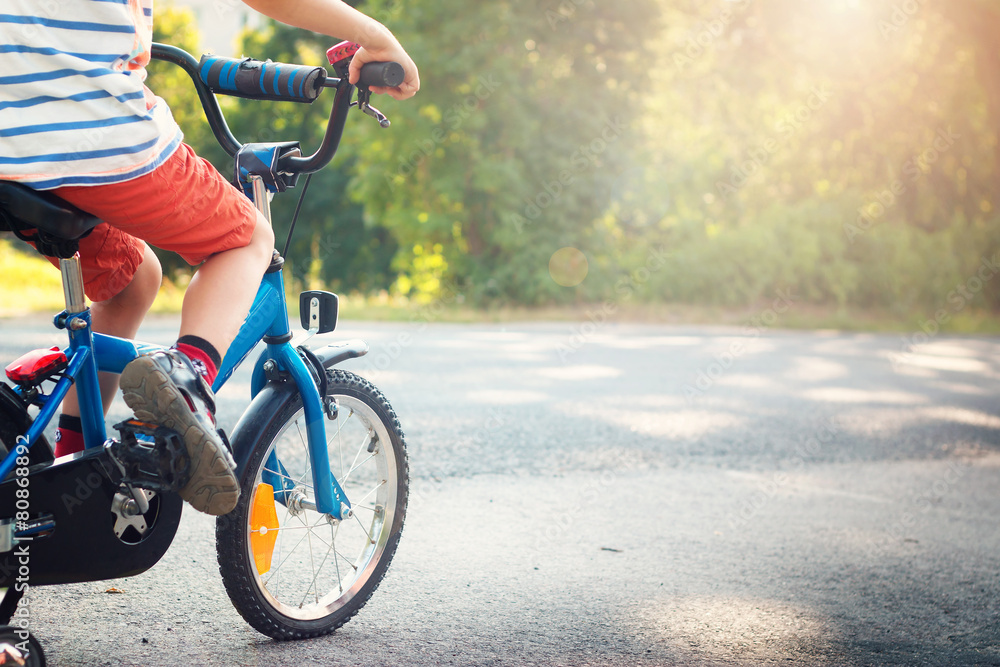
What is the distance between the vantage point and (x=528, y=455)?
494cm

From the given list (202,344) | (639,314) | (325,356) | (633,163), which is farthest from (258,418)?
(633,163)

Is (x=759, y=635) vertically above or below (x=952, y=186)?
below

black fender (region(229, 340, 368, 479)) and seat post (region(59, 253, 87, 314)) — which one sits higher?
seat post (region(59, 253, 87, 314))

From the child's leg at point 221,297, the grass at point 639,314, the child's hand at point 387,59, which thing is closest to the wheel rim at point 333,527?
the child's leg at point 221,297

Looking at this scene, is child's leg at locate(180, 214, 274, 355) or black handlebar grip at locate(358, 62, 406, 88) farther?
black handlebar grip at locate(358, 62, 406, 88)

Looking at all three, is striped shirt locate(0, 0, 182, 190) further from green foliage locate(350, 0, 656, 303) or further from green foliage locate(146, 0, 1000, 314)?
green foliage locate(350, 0, 656, 303)

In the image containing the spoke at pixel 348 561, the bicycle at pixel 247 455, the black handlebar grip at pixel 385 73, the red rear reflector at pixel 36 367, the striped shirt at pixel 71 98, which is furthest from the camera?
the spoke at pixel 348 561

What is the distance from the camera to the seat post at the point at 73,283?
189cm

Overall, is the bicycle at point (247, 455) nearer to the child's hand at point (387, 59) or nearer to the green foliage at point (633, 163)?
the child's hand at point (387, 59)

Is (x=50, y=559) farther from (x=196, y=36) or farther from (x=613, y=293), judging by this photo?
(x=196, y=36)

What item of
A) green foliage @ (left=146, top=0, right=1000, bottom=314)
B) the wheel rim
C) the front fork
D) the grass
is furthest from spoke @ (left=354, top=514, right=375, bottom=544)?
green foliage @ (left=146, top=0, right=1000, bottom=314)

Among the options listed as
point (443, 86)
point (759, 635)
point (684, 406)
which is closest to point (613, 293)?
point (443, 86)

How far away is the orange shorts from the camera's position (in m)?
1.75

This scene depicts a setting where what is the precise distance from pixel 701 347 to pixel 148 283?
9051 millimetres
